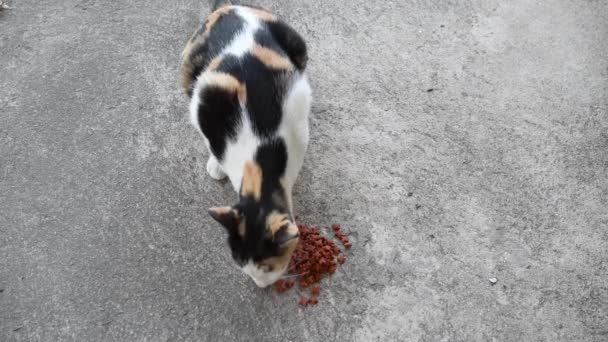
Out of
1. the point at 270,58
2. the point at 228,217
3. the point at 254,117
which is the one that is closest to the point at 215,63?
the point at 270,58

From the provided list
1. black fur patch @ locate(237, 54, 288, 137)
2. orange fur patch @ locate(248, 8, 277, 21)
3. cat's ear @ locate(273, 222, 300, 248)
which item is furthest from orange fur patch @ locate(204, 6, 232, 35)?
cat's ear @ locate(273, 222, 300, 248)

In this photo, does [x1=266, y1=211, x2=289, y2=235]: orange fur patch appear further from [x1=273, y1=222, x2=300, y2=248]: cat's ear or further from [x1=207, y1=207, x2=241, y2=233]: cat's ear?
[x1=207, y1=207, x2=241, y2=233]: cat's ear

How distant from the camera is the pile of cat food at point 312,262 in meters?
2.50

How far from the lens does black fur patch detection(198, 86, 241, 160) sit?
232cm

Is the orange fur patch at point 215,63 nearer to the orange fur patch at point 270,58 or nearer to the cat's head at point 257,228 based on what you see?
the orange fur patch at point 270,58

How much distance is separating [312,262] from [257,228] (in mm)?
615

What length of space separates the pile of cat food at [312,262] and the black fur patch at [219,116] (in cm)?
61

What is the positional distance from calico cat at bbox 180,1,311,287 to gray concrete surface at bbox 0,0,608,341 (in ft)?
1.42

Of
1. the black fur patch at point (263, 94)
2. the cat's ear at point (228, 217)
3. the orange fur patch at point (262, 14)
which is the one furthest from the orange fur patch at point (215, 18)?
the cat's ear at point (228, 217)

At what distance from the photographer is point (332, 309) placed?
247cm

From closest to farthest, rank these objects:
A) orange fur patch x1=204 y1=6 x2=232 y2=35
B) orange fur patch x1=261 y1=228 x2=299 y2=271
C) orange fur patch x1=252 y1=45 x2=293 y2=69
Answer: orange fur patch x1=261 y1=228 x2=299 y2=271 < orange fur patch x1=252 y1=45 x2=293 y2=69 < orange fur patch x1=204 y1=6 x2=232 y2=35

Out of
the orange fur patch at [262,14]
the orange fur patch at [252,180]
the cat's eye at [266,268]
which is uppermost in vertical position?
the orange fur patch at [262,14]

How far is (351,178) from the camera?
9.43 feet

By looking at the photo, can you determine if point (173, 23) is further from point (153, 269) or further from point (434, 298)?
point (434, 298)
